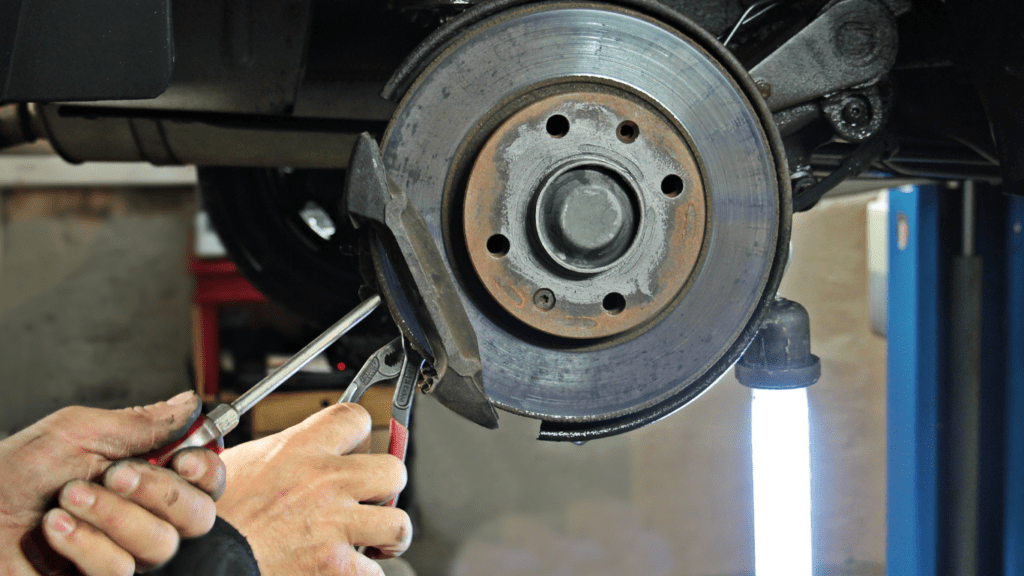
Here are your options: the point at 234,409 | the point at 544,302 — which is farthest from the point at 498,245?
the point at 234,409

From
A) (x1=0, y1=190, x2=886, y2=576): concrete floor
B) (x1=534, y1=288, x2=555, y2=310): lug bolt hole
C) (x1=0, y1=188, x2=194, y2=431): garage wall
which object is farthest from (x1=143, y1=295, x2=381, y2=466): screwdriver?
(x1=0, y1=188, x2=194, y2=431): garage wall

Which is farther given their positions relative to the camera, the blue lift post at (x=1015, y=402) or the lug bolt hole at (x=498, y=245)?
the blue lift post at (x=1015, y=402)

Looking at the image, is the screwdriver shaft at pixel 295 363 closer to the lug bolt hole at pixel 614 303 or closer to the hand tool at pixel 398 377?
the hand tool at pixel 398 377

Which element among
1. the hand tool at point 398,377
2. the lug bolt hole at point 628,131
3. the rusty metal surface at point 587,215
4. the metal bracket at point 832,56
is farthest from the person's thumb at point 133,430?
the metal bracket at point 832,56

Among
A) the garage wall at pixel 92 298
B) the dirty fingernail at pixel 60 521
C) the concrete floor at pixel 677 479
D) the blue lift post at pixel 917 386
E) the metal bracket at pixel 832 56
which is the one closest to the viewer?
the dirty fingernail at pixel 60 521

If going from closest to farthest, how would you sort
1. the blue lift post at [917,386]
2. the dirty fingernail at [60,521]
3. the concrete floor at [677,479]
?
the dirty fingernail at [60,521] → the blue lift post at [917,386] → the concrete floor at [677,479]

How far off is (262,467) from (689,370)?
0.97ft

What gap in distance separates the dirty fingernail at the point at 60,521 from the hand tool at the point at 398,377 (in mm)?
163

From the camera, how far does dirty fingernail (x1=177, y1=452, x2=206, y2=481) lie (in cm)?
43

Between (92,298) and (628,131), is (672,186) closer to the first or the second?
(628,131)

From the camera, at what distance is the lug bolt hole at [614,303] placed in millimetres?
480

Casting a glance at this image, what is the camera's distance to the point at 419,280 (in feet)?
1.44

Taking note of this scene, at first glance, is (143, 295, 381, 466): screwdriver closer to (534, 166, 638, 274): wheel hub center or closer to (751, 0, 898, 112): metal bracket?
(534, 166, 638, 274): wheel hub center

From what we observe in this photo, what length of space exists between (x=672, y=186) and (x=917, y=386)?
26.2 inches
